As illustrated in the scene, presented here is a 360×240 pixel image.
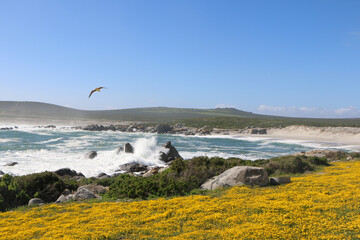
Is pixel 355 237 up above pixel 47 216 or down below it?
above

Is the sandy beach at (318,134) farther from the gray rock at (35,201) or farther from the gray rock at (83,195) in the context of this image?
the gray rock at (35,201)

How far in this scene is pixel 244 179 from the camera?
1622cm

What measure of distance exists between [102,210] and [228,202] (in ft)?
18.0

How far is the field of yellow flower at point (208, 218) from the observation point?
9.05 meters

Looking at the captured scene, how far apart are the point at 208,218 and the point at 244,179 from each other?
6.42m

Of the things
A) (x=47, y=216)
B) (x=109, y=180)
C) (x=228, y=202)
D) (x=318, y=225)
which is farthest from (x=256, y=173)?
(x=47, y=216)

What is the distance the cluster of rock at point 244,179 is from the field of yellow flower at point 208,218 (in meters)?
1.78

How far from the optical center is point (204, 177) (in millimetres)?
18391

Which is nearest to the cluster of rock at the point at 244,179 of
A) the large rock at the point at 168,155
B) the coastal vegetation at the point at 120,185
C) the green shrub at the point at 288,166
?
the coastal vegetation at the point at 120,185

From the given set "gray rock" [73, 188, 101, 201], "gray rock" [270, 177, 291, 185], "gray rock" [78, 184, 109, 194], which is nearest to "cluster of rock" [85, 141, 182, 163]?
"gray rock" [78, 184, 109, 194]

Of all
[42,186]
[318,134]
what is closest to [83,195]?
[42,186]

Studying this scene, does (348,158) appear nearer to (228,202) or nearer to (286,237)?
(228,202)

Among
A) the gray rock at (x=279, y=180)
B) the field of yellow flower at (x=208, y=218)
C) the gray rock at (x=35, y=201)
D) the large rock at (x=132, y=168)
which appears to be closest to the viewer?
the field of yellow flower at (x=208, y=218)

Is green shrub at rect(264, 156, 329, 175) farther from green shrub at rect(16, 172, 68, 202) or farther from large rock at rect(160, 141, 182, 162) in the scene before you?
green shrub at rect(16, 172, 68, 202)
